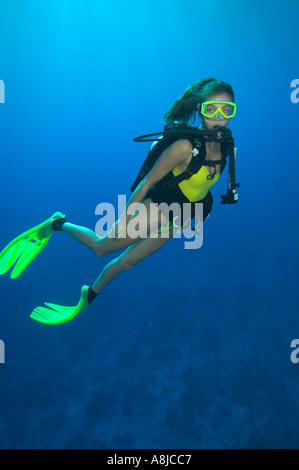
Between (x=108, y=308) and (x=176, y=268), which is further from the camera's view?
(x=176, y=268)

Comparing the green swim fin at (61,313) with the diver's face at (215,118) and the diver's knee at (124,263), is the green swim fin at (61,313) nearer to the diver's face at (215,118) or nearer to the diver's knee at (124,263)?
the diver's knee at (124,263)

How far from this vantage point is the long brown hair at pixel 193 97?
7.13 feet

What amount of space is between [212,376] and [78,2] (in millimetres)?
20843

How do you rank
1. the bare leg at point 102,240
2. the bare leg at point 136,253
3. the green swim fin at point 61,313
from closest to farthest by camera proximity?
the bare leg at point 102,240 → the bare leg at point 136,253 → the green swim fin at point 61,313

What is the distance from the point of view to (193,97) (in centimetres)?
223

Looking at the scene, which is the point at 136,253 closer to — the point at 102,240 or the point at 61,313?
the point at 102,240

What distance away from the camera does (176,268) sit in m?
9.15

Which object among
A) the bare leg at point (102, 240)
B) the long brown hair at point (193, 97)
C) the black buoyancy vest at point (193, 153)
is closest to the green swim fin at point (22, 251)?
the bare leg at point (102, 240)

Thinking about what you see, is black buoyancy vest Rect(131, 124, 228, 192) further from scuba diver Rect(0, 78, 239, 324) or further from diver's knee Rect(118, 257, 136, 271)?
diver's knee Rect(118, 257, 136, 271)

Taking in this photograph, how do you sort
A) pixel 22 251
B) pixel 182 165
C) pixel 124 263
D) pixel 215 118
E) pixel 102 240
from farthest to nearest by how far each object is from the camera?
pixel 22 251 → pixel 124 263 → pixel 102 240 → pixel 182 165 → pixel 215 118

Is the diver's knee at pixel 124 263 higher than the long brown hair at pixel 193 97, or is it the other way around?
the long brown hair at pixel 193 97

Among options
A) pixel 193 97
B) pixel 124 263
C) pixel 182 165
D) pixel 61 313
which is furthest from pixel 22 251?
pixel 193 97
